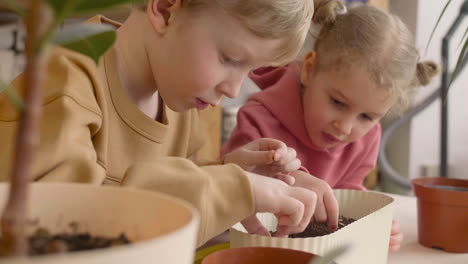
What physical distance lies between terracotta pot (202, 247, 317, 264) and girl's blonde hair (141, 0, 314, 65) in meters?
0.41

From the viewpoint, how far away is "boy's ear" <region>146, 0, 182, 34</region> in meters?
0.88

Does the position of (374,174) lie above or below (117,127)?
below

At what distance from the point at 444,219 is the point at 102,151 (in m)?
0.60

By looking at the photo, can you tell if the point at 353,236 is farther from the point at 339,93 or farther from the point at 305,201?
the point at 339,93

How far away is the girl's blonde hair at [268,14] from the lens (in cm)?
82

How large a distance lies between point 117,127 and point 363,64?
1.90 ft

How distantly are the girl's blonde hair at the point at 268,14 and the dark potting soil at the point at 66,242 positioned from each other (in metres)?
0.52

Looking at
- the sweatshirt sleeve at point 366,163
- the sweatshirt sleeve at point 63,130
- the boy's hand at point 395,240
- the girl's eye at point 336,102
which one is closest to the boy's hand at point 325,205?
the boy's hand at point 395,240

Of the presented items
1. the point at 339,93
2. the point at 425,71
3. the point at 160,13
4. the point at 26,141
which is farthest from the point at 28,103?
the point at 425,71

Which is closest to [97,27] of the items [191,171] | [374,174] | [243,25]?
[191,171]

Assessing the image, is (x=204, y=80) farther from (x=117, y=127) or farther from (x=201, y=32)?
(x=117, y=127)

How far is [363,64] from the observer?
1199 mm

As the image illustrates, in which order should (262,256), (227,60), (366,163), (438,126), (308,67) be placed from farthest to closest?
(438,126) → (366,163) → (308,67) → (227,60) → (262,256)

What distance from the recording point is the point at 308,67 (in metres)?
1.33
